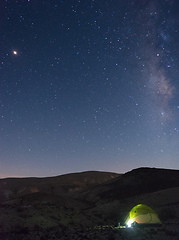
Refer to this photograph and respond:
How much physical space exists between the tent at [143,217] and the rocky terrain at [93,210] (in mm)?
1743

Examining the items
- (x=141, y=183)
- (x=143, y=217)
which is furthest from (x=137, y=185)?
(x=143, y=217)

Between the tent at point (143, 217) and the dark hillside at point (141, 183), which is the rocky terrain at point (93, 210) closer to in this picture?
the dark hillside at point (141, 183)

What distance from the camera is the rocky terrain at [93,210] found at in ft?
65.1

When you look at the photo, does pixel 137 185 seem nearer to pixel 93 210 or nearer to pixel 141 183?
pixel 141 183

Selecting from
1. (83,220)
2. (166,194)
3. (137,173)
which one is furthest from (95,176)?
(83,220)

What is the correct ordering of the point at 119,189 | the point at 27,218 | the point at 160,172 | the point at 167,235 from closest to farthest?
the point at 167,235 < the point at 27,218 < the point at 119,189 < the point at 160,172

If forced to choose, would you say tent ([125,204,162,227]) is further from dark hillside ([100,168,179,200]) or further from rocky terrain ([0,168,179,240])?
dark hillside ([100,168,179,200])

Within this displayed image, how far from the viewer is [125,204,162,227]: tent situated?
28.7 metres

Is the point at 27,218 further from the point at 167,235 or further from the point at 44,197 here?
the point at 44,197

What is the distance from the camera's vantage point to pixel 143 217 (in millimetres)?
30078

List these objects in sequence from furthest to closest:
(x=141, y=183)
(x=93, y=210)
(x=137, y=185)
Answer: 1. (x=141, y=183)
2. (x=137, y=185)
3. (x=93, y=210)

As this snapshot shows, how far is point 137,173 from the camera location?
237 ft

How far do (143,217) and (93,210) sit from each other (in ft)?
47.1

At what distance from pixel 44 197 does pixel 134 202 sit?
20.4 m
